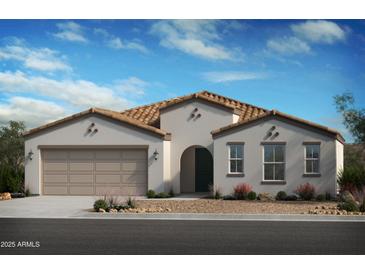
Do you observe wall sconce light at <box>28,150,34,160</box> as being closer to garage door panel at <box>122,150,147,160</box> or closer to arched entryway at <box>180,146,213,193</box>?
garage door panel at <box>122,150,147,160</box>

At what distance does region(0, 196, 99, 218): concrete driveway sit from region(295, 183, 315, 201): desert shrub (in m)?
9.31

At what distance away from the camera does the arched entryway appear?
30250 millimetres

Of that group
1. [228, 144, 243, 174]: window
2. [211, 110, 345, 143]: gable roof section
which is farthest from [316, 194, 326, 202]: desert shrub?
[228, 144, 243, 174]: window

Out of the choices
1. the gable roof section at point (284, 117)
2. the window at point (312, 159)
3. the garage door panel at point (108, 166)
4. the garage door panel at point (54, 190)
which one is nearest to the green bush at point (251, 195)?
the window at point (312, 159)

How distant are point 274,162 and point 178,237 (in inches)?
516

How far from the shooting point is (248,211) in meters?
19.9

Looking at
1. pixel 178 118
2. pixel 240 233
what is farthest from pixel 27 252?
pixel 178 118

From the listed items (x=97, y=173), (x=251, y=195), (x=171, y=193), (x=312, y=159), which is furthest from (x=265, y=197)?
(x=97, y=173)

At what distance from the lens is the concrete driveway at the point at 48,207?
19.1 metres

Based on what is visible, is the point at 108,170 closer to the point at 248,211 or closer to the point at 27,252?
the point at 248,211

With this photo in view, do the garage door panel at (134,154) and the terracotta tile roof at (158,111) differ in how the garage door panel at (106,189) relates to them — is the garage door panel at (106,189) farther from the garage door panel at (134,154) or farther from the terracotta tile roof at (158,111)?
the terracotta tile roof at (158,111)

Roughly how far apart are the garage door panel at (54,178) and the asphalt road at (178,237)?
391 inches

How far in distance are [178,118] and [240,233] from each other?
1466 cm
